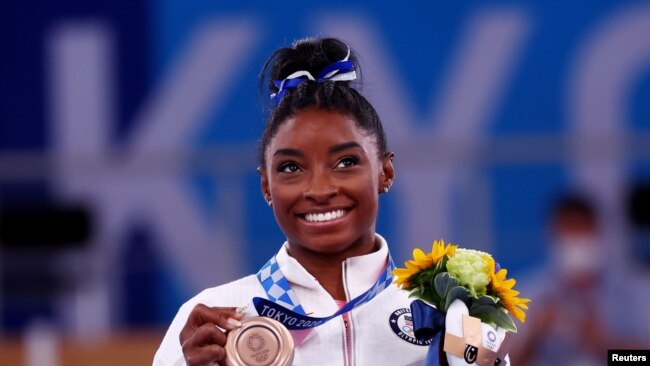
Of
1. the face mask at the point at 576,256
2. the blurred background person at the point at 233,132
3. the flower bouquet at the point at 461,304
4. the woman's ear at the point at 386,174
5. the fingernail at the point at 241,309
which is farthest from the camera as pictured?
the blurred background person at the point at 233,132

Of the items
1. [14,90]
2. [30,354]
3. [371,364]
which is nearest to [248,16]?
[14,90]

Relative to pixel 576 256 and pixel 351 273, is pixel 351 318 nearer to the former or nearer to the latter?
pixel 351 273

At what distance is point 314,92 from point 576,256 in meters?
3.06

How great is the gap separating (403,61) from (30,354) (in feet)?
7.85

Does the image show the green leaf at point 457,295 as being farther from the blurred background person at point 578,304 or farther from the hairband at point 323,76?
the blurred background person at point 578,304

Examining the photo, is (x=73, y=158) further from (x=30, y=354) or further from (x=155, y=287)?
(x=30, y=354)

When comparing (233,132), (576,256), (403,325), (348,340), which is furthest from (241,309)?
(233,132)

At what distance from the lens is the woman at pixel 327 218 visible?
2930mm

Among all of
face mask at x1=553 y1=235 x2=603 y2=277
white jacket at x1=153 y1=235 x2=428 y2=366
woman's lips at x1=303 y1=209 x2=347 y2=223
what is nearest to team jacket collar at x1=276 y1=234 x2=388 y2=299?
white jacket at x1=153 y1=235 x2=428 y2=366

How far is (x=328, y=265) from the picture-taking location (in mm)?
3033

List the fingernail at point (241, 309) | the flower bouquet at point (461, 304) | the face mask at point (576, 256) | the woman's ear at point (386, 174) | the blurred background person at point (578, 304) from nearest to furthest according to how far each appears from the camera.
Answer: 1. the flower bouquet at point (461, 304)
2. the fingernail at point (241, 309)
3. the woman's ear at point (386, 174)
4. the blurred background person at point (578, 304)
5. the face mask at point (576, 256)

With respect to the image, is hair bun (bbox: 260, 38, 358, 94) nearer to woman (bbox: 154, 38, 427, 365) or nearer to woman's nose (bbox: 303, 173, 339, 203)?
woman (bbox: 154, 38, 427, 365)

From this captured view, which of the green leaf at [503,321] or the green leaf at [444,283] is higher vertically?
the green leaf at [444,283]

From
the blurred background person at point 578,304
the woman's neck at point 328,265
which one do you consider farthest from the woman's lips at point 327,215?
the blurred background person at point 578,304
